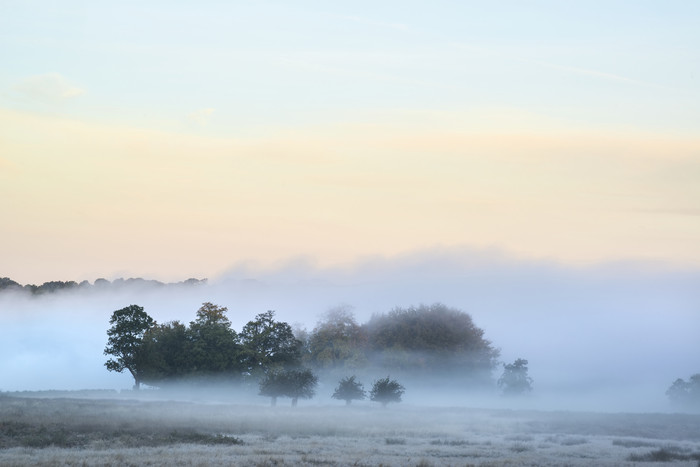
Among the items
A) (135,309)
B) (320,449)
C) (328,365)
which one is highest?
(135,309)

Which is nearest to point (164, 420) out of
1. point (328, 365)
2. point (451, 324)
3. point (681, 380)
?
point (328, 365)

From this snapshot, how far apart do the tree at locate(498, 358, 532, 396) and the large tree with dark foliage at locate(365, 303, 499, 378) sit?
13.2ft

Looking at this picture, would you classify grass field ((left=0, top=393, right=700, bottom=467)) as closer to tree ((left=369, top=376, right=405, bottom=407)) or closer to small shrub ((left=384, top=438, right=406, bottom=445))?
small shrub ((left=384, top=438, right=406, bottom=445))

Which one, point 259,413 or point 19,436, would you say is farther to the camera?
point 259,413

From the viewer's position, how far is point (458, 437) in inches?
2255

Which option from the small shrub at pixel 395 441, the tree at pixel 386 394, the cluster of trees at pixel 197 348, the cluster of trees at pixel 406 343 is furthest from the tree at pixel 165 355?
the small shrub at pixel 395 441

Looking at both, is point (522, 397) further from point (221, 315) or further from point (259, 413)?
point (259, 413)

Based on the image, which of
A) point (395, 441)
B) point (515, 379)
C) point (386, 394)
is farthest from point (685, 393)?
point (395, 441)

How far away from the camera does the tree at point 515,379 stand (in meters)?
143

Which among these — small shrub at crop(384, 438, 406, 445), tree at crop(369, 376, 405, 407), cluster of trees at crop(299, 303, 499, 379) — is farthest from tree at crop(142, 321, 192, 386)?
small shrub at crop(384, 438, 406, 445)

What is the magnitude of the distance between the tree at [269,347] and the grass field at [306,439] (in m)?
27.2

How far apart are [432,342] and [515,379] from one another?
60.5ft

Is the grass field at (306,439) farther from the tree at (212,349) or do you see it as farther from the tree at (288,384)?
the tree at (212,349)

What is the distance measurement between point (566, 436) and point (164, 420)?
1204 inches
